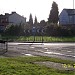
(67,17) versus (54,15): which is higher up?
(54,15)

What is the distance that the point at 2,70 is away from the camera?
12.5m

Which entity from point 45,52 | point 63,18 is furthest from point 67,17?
point 45,52

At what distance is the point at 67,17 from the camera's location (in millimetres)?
104000

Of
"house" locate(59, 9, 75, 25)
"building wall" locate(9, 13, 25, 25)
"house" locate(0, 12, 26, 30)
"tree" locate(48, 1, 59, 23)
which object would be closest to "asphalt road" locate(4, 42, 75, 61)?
"house" locate(59, 9, 75, 25)

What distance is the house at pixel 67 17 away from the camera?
331 ft

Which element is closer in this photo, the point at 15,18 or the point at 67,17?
the point at 67,17

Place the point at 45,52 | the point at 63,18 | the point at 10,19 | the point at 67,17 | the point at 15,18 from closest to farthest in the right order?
the point at 45,52, the point at 67,17, the point at 63,18, the point at 10,19, the point at 15,18

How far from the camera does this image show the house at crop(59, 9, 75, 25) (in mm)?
100994

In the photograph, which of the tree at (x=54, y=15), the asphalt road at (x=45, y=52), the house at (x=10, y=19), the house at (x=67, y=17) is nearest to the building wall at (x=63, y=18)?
the house at (x=67, y=17)

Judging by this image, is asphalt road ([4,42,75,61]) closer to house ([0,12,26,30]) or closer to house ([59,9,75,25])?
house ([59,9,75,25])

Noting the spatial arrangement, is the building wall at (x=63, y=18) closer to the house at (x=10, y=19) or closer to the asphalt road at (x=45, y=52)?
the house at (x=10, y=19)

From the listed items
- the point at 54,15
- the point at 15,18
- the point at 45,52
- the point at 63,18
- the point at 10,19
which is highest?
the point at 54,15

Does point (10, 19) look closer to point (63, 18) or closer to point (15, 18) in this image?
point (15, 18)

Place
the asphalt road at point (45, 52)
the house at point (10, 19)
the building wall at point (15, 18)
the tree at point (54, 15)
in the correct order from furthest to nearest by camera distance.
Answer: the building wall at point (15, 18) → the house at point (10, 19) → the tree at point (54, 15) → the asphalt road at point (45, 52)
